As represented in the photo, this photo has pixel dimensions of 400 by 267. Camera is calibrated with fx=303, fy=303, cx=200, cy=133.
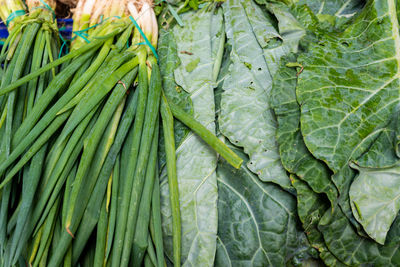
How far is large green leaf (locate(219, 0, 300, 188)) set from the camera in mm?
1124

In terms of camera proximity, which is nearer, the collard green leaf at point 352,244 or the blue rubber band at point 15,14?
the collard green leaf at point 352,244

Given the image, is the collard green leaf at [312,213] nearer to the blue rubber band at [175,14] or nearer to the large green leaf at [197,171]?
the large green leaf at [197,171]

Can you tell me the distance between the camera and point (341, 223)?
1.02m

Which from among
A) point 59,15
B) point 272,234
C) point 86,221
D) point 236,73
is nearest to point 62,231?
point 86,221

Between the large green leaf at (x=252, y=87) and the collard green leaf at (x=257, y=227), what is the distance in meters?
0.06

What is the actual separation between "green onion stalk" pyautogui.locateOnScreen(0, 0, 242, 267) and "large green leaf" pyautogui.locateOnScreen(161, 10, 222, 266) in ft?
0.23

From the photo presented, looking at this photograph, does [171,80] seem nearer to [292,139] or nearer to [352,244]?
[292,139]

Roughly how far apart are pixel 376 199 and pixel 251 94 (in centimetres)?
58

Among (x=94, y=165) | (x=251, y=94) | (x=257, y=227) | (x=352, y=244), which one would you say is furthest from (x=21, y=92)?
(x=352, y=244)

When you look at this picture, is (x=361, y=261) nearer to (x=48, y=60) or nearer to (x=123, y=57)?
(x=123, y=57)

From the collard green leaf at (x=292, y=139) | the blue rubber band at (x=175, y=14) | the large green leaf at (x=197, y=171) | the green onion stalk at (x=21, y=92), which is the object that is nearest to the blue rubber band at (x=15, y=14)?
the green onion stalk at (x=21, y=92)

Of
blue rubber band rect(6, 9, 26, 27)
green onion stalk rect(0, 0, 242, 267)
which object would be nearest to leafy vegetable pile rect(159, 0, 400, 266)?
green onion stalk rect(0, 0, 242, 267)

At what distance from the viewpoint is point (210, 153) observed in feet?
3.84

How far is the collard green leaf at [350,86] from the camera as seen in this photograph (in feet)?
3.36
